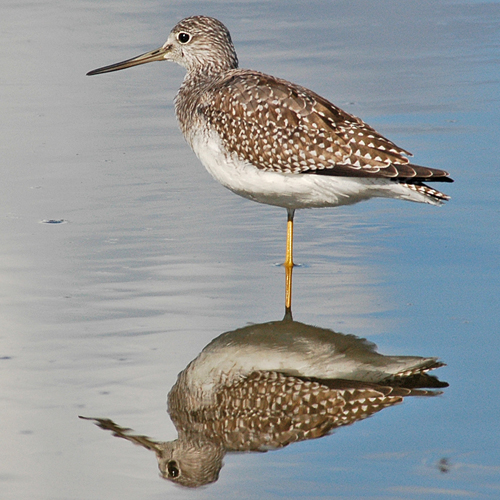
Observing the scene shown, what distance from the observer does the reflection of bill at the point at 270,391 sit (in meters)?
5.64

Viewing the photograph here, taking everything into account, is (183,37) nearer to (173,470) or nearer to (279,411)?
(279,411)

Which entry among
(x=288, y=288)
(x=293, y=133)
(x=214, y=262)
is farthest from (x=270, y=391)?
(x=293, y=133)

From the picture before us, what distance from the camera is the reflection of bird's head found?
5352mm

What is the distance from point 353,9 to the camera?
1636cm

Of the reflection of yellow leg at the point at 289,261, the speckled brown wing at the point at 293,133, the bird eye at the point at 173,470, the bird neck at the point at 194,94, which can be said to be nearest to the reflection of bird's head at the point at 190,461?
the bird eye at the point at 173,470

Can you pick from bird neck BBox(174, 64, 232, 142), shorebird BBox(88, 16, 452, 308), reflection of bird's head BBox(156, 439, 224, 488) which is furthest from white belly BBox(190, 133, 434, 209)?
reflection of bird's head BBox(156, 439, 224, 488)

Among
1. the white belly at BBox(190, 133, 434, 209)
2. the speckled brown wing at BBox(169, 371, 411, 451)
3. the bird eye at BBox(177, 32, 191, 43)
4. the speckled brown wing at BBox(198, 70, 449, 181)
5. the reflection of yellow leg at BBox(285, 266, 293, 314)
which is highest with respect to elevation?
the bird eye at BBox(177, 32, 191, 43)

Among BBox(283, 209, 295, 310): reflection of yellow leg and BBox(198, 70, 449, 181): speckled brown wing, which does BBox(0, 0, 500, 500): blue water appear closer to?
BBox(283, 209, 295, 310): reflection of yellow leg

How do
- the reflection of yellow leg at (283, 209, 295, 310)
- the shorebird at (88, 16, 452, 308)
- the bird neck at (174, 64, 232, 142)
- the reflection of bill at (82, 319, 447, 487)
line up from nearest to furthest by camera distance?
the reflection of bill at (82, 319, 447, 487) < the reflection of yellow leg at (283, 209, 295, 310) < the shorebird at (88, 16, 452, 308) < the bird neck at (174, 64, 232, 142)

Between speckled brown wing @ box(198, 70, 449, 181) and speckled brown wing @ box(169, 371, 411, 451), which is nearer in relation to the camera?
speckled brown wing @ box(169, 371, 411, 451)

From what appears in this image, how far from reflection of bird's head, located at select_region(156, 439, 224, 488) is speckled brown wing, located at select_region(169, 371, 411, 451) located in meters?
0.10

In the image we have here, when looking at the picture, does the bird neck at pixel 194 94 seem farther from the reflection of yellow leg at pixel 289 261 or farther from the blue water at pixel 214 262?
the reflection of yellow leg at pixel 289 261

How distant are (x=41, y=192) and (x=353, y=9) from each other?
8285 mm

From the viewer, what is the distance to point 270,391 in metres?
6.17
